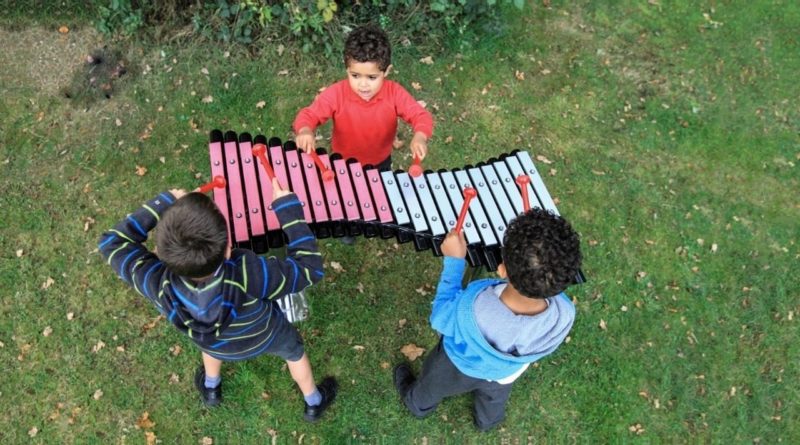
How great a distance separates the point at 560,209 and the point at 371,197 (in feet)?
8.97

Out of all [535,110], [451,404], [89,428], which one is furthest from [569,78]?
[89,428]

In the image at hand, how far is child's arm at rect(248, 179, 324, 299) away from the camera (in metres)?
3.04

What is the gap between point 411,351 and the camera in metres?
Result: 5.12

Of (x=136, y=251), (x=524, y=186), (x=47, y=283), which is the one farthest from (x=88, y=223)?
(x=524, y=186)

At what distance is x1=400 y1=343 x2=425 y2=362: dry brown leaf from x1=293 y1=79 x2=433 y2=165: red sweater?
6.06ft

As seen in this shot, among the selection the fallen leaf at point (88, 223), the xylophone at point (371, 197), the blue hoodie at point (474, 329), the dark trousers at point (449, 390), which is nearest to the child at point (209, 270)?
the xylophone at point (371, 197)

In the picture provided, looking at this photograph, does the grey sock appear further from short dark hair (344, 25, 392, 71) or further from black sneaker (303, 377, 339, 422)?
short dark hair (344, 25, 392, 71)

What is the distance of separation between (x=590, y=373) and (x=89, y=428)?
4.23 m

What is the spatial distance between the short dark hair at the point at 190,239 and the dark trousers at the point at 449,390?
→ 1847mm

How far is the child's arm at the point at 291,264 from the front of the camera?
304cm

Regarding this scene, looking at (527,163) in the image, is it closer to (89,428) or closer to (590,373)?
(590,373)

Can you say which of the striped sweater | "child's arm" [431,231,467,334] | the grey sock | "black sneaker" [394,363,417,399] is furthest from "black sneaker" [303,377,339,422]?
"child's arm" [431,231,467,334]

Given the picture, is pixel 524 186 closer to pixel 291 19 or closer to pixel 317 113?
pixel 317 113

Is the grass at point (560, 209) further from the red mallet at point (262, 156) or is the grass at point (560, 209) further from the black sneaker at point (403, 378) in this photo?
the red mallet at point (262, 156)
